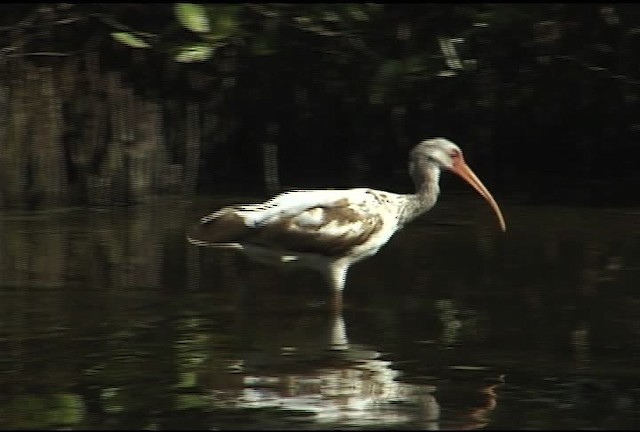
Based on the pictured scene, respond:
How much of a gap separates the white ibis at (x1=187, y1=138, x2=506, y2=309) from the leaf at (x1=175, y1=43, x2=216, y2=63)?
155 inches

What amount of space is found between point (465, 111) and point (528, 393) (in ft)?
37.3

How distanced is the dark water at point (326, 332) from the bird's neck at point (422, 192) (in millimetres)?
558

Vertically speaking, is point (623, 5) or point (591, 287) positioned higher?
point (623, 5)

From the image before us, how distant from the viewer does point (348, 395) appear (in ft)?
28.6

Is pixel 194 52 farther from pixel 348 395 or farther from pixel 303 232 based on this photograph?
pixel 348 395

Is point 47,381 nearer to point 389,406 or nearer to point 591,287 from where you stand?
point 389,406

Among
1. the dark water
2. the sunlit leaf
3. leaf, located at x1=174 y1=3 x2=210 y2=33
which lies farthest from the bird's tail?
the sunlit leaf

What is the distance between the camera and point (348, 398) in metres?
8.65

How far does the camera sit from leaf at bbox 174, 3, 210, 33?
47.3 ft

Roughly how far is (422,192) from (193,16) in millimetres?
3514

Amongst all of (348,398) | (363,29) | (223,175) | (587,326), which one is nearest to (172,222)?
(363,29)

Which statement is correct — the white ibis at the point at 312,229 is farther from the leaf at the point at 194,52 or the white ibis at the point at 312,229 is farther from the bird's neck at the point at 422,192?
the leaf at the point at 194,52

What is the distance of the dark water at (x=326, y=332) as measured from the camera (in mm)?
8406

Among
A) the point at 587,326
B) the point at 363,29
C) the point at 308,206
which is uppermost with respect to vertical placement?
the point at 363,29
